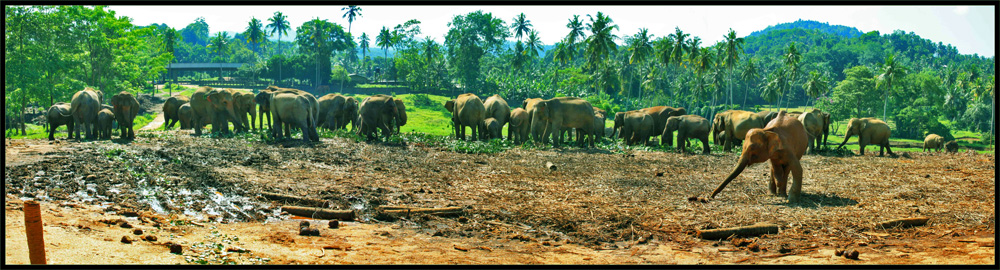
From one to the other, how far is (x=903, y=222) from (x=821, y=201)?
2085 millimetres

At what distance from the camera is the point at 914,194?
1234 cm

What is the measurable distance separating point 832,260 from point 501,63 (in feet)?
334

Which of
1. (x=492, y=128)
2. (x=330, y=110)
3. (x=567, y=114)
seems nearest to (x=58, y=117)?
(x=330, y=110)

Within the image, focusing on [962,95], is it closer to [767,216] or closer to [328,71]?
[328,71]

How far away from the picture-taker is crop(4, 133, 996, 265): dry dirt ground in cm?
730

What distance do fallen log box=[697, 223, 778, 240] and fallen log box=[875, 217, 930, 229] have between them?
1.73m

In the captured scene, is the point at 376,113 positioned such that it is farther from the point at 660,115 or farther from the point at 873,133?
the point at 873,133

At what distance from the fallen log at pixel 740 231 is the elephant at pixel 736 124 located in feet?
47.9

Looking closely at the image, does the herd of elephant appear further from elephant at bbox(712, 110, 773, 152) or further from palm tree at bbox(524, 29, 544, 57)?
palm tree at bbox(524, 29, 544, 57)

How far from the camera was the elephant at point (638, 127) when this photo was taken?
25969mm

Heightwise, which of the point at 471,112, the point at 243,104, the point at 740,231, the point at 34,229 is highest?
the point at 243,104

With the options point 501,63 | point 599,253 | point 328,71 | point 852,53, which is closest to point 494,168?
point 599,253

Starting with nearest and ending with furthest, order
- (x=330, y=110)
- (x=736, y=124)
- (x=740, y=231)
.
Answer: (x=740, y=231), (x=736, y=124), (x=330, y=110)

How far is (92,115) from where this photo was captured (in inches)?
787
